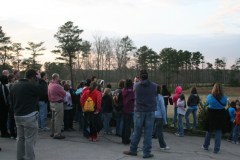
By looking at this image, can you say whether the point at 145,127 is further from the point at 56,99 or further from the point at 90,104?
the point at 56,99

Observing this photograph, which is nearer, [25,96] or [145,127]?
[25,96]

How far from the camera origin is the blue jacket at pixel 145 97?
342 inches

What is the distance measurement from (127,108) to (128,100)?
25 cm

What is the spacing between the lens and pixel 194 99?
1416 centimetres

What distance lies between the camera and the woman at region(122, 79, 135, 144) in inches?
413

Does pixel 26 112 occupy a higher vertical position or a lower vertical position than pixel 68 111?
higher

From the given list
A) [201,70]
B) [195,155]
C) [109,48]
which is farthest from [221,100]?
[201,70]

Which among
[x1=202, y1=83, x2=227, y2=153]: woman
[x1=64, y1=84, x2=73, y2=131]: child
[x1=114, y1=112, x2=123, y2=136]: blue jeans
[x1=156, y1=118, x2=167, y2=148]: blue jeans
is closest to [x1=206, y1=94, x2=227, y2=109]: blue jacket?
[x1=202, y1=83, x2=227, y2=153]: woman

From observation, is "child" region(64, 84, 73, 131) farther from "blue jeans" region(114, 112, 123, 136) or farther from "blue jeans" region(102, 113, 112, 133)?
"blue jeans" region(114, 112, 123, 136)

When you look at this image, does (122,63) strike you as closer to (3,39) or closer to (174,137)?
(3,39)

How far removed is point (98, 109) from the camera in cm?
1079

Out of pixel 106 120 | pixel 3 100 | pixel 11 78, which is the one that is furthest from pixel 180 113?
pixel 3 100

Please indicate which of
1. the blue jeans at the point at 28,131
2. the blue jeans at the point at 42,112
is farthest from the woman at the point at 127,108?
the blue jeans at the point at 28,131

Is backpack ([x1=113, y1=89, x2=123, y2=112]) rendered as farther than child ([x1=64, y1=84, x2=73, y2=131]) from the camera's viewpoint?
No
